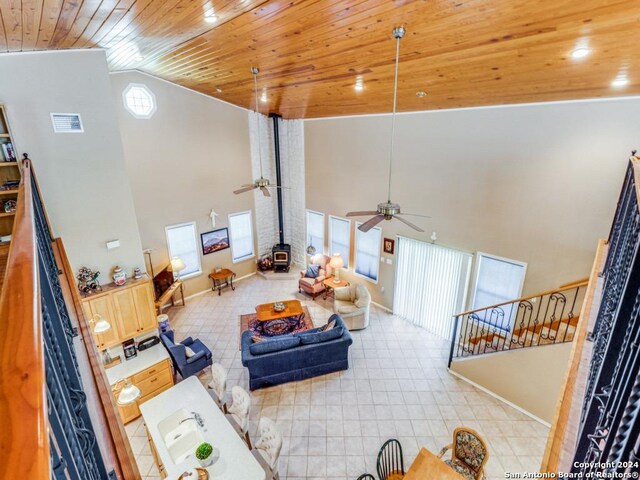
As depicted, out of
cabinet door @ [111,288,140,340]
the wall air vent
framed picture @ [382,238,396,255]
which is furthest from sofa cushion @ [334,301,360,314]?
the wall air vent

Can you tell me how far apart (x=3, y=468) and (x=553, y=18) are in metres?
3.91

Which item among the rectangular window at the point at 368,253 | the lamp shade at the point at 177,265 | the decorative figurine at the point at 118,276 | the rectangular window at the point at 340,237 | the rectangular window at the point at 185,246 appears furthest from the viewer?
the rectangular window at the point at 340,237

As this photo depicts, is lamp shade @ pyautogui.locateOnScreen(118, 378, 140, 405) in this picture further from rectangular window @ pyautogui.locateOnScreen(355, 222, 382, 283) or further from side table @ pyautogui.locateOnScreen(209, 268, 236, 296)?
rectangular window @ pyautogui.locateOnScreen(355, 222, 382, 283)

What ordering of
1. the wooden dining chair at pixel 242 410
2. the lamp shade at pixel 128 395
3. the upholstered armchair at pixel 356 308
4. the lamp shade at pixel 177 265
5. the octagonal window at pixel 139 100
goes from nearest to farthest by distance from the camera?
the lamp shade at pixel 128 395, the wooden dining chair at pixel 242 410, the octagonal window at pixel 139 100, the upholstered armchair at pixel 356 308, the lamp shade at pixel 177 265

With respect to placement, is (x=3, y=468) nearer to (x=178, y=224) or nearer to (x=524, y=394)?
(x=524, y=394)

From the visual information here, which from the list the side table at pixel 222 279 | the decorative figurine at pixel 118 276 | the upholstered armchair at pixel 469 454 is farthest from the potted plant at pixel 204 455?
the side table at pixel 222 279

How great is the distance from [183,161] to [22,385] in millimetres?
8350

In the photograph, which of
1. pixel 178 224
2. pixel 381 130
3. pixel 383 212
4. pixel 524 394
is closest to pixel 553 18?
pixel 383 212

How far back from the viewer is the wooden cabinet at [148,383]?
17.1ft

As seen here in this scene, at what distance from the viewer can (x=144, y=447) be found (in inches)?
192

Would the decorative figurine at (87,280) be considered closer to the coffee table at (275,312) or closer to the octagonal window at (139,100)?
the coffee table at (275,312)

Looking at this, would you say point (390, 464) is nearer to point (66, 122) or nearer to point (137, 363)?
point (137, 363)

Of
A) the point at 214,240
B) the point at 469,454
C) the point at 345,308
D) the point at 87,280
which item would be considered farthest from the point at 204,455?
the point at 214,240

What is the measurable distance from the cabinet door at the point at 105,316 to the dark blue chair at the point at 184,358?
2.69 feet
